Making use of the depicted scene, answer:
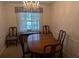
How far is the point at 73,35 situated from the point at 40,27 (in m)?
2.30

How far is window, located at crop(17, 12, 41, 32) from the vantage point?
18.5 ft

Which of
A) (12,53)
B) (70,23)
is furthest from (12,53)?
(70,23)

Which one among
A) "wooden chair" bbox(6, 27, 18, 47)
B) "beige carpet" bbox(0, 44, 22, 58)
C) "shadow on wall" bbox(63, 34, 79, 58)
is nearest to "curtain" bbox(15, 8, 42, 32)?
"wooden chair" bbox(6, 27, 18, 47)

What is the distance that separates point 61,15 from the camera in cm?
466

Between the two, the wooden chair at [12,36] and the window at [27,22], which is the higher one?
the window at [27,22]

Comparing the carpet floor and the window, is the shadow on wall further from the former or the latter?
the window

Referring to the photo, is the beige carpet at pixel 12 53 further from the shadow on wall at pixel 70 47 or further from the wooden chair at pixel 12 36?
the shadow on wall at pixel 70 47

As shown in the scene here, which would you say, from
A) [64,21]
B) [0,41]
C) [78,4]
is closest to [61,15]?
[64,21]

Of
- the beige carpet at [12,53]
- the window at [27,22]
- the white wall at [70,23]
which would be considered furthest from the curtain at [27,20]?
the white wall at [70,23]

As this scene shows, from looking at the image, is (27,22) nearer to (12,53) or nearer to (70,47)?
(12,53)

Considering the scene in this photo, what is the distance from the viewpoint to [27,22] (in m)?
5.71

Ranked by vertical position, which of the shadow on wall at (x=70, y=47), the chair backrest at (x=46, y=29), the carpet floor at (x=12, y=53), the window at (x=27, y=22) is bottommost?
the carpet floor at (x=12, y=53)

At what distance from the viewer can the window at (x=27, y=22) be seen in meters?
5.63

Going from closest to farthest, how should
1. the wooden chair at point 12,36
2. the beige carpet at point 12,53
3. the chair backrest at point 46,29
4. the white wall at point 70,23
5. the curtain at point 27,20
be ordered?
the white wall at point 70,23
the beige carpet at point 12,53
the wooden chair at point 12,36
the curtain at point 27,20
the chair backrest at point 46,29
